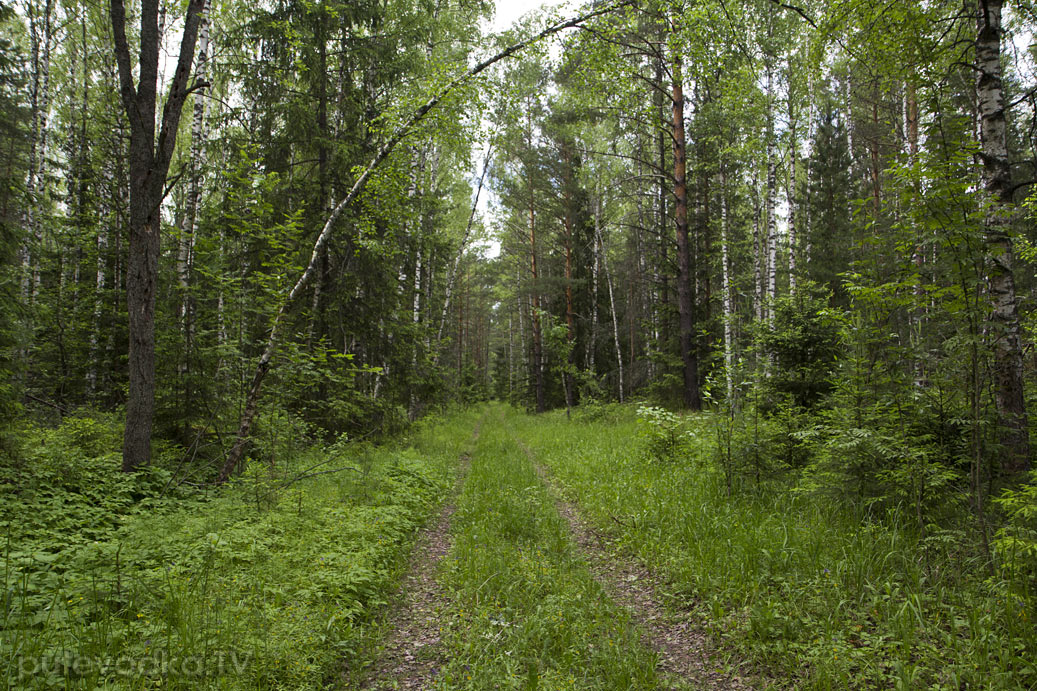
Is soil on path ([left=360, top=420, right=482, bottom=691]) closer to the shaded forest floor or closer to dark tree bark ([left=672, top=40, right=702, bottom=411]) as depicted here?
the shaded forest floor

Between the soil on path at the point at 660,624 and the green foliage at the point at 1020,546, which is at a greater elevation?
Result: the green foliage at the point at 1020,546

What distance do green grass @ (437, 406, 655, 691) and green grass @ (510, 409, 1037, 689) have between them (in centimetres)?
77

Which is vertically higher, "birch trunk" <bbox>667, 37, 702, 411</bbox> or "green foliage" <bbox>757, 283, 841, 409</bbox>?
"birch trunk" <bbox>667, 37, 702, 411</bbox>

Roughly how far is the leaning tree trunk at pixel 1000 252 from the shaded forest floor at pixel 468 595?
4.19 feet

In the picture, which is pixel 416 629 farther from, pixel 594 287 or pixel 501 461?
pixel 594 287

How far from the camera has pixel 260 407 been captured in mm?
7945

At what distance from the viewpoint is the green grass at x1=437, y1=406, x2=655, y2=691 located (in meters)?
3.17

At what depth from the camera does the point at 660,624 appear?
3.88 metres

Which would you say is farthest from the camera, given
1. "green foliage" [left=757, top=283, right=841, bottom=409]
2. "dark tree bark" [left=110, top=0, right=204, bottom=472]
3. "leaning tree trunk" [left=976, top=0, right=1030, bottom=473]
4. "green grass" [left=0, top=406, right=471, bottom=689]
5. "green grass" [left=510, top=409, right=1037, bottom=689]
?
"green foliage" [left=757, top=283, right=841, bottom=409]

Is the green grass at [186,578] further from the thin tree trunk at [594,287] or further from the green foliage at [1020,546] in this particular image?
the thin tree trunk at [594,287]

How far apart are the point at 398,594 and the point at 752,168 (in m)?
16.6

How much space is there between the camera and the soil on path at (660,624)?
3.15 metres

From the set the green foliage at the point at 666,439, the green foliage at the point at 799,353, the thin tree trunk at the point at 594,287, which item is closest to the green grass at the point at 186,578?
the green foliage at the point at 666,439

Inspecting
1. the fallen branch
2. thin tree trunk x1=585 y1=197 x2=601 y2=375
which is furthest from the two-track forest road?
thin tree trunk x1=585 y1=197 x2=601 y2=375
